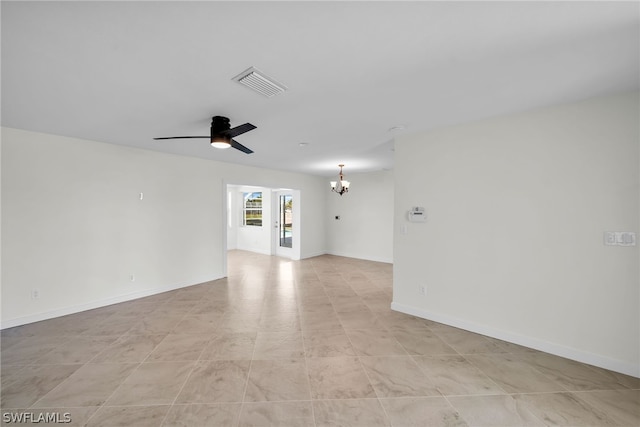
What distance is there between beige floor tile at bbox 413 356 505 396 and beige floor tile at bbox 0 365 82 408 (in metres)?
3.23

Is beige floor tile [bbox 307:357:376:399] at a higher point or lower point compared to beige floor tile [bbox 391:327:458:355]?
lower

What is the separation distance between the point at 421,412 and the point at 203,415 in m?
1.59

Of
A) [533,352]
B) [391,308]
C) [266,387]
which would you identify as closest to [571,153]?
[533,352]

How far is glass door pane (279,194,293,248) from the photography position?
25.4ft

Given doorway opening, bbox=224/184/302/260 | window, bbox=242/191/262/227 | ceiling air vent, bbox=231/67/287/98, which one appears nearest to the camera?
ceiling air vent, bbox=231/67/287/98

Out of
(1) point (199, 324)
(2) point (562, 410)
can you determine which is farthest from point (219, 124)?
(2) point (562, 410)

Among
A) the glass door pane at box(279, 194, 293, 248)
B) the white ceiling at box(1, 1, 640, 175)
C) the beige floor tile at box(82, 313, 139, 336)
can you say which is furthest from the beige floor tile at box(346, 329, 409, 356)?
the glass door pane at box(279, 194, 293, 248)

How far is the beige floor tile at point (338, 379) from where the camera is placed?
192 cm

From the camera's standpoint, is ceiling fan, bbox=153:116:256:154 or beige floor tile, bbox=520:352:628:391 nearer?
beige floor tile, bbox=520:352:628:391

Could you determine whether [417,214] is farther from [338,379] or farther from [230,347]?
[230,347]

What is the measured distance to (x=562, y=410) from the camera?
1.76 metres

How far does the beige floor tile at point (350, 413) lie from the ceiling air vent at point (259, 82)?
99.0 inches

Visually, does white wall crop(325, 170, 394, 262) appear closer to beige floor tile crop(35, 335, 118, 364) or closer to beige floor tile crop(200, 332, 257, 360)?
beige floor tile crop(200, 332, 257, 360)

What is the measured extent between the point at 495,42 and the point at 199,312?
426cm
